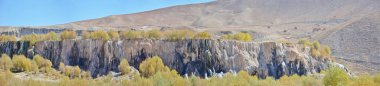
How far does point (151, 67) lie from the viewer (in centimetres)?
5788

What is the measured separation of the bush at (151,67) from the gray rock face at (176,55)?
12.4 ft

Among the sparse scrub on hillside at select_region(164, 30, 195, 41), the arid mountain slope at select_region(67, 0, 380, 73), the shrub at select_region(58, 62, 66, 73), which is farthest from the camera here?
the arid mountain slope at select_region(67, 0, 380, 73)

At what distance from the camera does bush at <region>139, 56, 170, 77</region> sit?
57.9 meters

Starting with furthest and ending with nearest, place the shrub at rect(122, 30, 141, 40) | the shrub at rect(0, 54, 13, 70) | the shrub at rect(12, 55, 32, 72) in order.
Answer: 1. the shrub at rect(122, 30, 141, 40)
2. the shrub at rect(12, 55, 32, 72)
3. the shrub at rect(0, 54, 13, 70)

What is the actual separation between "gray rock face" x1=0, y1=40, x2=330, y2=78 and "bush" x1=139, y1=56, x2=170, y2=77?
12.4ft

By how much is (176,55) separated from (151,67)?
22.0 ft

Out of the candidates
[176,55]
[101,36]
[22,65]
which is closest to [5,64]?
[22,65]

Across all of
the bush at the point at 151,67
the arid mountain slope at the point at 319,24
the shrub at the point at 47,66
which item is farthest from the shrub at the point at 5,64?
the arid mountain slope at the point at 319,24

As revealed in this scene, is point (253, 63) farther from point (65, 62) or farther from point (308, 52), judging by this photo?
point (65, 62)

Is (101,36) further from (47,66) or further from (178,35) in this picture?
(47,66)

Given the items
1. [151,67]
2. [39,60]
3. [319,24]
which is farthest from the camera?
[319,24]

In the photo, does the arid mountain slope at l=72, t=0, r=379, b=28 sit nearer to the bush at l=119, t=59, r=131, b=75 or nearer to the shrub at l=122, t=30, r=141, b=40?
the shrub at l=122, t=30, r=141, b=40

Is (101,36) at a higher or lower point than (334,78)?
higher

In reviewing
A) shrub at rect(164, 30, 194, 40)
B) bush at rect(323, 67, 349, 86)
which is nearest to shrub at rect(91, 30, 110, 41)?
shrub at rect(164, 30, 194, 40)
